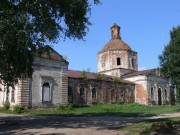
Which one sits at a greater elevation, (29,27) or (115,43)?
(115,43)

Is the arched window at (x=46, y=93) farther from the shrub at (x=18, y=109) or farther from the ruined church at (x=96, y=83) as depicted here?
the shrub at (x=18, y=109)

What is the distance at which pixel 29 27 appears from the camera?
14.2m

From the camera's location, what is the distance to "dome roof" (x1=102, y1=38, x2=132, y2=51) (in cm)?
4991

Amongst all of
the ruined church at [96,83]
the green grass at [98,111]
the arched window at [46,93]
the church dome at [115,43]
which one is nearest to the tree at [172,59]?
the green grass at [98,111]

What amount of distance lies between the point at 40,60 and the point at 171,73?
44.0ft

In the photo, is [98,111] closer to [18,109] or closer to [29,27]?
[18,109]

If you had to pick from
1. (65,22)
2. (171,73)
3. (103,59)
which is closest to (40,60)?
(171,73)

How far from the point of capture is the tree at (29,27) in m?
13.6

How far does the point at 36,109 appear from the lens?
3027cm

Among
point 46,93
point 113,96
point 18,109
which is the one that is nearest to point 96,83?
point 113,96

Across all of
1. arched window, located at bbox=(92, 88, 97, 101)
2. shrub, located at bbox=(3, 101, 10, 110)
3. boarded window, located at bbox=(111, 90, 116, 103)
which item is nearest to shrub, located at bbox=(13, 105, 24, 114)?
shrub, located at bbox=(3, 101, 10, 110)

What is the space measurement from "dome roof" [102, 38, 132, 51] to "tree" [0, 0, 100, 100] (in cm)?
3345

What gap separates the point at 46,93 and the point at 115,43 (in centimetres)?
2246

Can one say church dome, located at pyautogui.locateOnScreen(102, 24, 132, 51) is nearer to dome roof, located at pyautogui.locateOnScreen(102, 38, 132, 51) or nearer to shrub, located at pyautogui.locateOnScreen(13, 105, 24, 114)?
dome roof, located at pyautogui.locateOnScreen(102, 38, 132, 51)
